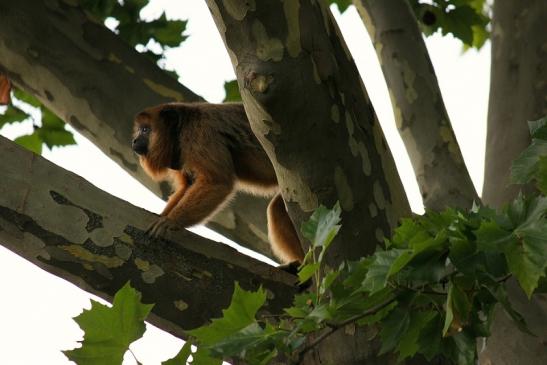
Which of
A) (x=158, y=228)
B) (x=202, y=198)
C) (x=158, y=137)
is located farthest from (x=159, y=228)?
(x=158, y=137)

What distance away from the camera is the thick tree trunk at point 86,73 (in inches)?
201

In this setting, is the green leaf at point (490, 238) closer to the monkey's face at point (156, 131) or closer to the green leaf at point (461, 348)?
the green leaf at point (461, 348)

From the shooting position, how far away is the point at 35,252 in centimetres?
335

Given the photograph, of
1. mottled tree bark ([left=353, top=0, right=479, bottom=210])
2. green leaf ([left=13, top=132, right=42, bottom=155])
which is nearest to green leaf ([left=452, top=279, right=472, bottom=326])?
mottled tree bark ([left=353, top=0, right=479, bottom=210])

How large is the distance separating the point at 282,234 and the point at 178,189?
1037 millimetres

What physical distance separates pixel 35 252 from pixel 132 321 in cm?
85

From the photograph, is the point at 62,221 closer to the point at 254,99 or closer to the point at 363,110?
the point at 254,99

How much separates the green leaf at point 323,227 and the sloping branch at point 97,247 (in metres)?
0.99

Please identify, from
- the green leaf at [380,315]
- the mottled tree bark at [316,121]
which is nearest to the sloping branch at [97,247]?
the mottled tree bark at [316,121]

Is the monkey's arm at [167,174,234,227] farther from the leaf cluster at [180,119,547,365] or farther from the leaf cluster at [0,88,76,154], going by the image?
the leaf cluster at [180,119,547,365]

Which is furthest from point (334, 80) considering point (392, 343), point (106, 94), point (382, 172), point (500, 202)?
point (106, 94)

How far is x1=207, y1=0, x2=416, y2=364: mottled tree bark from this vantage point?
2.97 m

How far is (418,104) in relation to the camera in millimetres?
5168

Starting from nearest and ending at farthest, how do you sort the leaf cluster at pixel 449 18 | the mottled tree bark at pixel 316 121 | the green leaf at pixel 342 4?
the mottled tree bark at pixel 316 121 → the leaf cluster at pixel 449 18 → the green leaf at pixel 342 4
